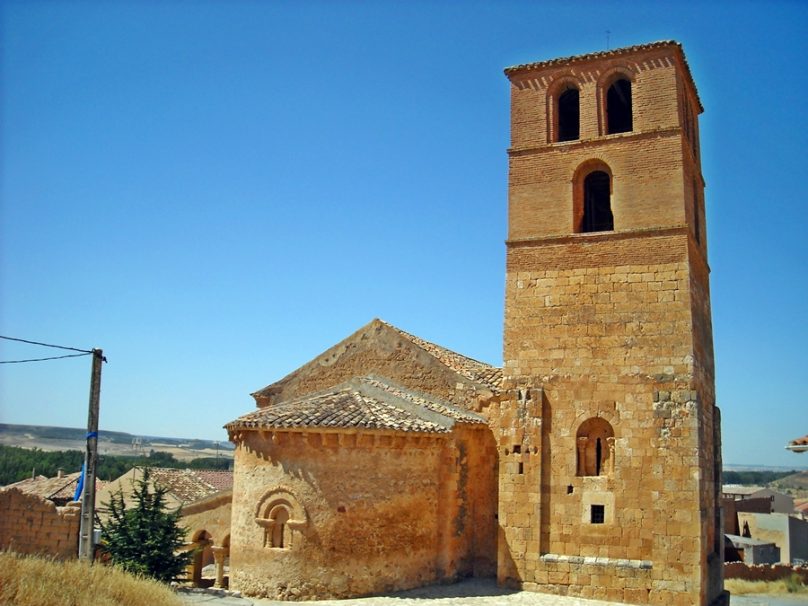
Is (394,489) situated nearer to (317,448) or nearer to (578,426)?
(317,448)

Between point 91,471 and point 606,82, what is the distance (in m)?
12.2

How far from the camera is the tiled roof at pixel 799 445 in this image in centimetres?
1451

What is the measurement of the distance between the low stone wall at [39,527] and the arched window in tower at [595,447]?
8895 mm

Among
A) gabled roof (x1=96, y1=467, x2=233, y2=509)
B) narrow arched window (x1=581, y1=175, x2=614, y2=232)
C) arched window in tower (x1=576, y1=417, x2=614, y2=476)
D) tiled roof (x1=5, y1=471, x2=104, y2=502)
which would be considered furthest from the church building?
tiled roof (x1=5, y1=471, x2=104, y2=502)

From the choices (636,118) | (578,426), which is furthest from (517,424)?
(636,118)

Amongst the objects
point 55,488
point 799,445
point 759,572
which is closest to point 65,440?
point 55,488

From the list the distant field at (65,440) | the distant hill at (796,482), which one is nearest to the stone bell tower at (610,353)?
the distant field at (65,440)

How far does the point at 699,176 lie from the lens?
16.6 meters

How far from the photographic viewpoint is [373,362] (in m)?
17.2

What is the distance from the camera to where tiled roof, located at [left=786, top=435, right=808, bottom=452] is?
14.5 meters

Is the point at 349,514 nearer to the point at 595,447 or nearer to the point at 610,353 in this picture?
the point at 595,447

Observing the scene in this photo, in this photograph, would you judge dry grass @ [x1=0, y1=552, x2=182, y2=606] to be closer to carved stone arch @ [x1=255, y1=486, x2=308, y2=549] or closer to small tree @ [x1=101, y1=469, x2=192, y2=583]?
small tree @ [x1=101, y1=469, x2=192, y2=583]

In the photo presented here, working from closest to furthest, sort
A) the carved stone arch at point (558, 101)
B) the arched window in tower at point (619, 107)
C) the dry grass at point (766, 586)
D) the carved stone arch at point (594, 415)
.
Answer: the carved stone arch at point (594, 415) < the carved stone arch at point (558, 101) < the arched window in tower at point (619, 107) < the dry grass at point (766, 586)

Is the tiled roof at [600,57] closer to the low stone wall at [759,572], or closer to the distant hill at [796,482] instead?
the low stone wall at [759,572]
